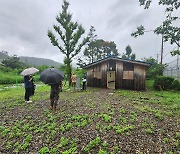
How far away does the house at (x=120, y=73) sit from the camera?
523 inches

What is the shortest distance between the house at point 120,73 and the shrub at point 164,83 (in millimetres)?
1959

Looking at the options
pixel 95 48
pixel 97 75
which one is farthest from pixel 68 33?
pixel 95 48

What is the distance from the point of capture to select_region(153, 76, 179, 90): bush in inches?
550

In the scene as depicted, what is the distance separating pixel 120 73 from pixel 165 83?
14.9ft

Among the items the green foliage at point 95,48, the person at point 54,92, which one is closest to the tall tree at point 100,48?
the green foliage at point 95,48

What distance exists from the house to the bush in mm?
1966

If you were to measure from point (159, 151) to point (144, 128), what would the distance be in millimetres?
1043

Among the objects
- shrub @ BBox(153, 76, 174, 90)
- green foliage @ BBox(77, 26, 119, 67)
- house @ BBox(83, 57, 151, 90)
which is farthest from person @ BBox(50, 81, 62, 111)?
green foliage @ BBox(77, 26, 119, 67)

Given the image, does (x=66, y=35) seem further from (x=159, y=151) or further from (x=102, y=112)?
(x=159, y=151)

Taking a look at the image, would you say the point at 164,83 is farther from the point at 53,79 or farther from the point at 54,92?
the point at 53,79

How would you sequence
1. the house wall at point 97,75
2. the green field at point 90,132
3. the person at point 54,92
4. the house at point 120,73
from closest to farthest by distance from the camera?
the green field at point 90,132
the person at point 54,92
the house at point 120,73
the house wall at point 97,75

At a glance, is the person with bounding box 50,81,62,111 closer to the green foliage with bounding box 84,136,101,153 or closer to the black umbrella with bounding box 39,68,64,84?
the black umbrella with bounding box 39,68,64,84

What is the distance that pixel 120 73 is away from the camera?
1395 centimetres

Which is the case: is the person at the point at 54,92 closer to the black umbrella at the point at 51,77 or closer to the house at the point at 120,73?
the black umbrella at the point at 51,77
